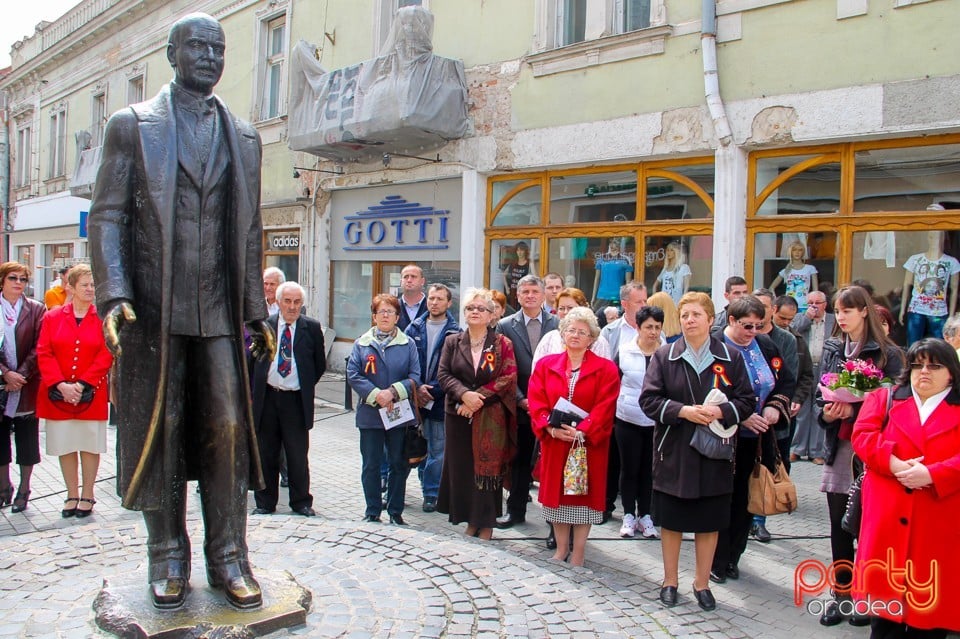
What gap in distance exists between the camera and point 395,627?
327 cm

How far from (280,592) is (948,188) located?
760 cm

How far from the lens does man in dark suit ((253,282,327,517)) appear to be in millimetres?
5906

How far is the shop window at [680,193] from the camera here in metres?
9.79

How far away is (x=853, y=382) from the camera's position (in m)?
4.19

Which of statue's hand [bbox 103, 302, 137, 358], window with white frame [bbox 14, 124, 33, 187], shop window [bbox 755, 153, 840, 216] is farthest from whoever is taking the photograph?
window with white frame [bbox 14, 124, 33, 187]

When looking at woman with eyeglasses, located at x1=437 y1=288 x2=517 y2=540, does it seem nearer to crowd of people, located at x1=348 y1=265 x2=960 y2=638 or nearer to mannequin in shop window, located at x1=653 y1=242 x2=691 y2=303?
crowd of people, located at x1=348 y1=265 x2=960 y2=638

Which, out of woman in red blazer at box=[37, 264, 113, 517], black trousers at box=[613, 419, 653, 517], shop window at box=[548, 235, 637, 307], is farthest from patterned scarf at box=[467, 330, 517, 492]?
shop window at box=[548, 235, 637, 307]

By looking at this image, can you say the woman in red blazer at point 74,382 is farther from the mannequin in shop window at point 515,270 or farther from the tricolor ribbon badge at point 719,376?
the mannequin in shop window at point 515,270

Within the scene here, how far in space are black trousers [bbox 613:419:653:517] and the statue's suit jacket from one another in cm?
339

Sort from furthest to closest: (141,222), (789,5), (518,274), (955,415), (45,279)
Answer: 1. (45,279)
2. (518,274)
3. (789,5)
4. (955,415)
5. (141,222)

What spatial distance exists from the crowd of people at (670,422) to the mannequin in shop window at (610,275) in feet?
13.4

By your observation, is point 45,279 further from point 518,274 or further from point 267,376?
point 267,376

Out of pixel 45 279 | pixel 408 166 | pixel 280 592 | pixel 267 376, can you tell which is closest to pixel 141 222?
pixel 280 592

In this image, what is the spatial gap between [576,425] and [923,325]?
5175 millimetres
